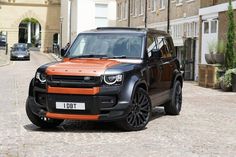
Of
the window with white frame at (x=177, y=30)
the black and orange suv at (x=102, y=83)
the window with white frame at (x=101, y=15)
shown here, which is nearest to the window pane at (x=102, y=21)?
the window with white frame at (x=101, y=15)

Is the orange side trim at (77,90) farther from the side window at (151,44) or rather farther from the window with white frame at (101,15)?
the window with white frame at (101,15)

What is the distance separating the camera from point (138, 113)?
34.8 feet

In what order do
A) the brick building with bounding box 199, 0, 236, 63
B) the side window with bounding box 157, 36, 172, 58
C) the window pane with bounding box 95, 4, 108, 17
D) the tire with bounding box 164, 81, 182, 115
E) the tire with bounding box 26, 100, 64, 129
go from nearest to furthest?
1. the tire with bounding box 26, 100, 64, 129
2. the side window with bounding box 157, 36, 172, 58
3. the tire with bounding box 164, 81, 182, 115
4. the brick building with bounding box 199, 0, 236, 63
5. the window pane with bounding box 95, 4, 108, 17

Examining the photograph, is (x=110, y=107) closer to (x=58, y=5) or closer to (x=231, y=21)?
(x=231, y=21)

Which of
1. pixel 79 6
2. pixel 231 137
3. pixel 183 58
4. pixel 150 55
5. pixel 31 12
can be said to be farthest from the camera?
pixel 31 12

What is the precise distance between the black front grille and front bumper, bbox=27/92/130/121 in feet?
0.62

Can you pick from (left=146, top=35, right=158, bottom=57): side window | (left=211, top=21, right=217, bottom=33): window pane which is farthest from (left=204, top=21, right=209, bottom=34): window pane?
(left=146, top=35, right=158, bottom=57): side window

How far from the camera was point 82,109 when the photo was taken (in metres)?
10.1

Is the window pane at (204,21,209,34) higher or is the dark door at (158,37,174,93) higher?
the window pane at (204,21,209,34)

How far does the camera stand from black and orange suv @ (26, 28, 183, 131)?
10.1 meters

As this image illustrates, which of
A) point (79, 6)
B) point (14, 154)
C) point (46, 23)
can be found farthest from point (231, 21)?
point (46, 23)

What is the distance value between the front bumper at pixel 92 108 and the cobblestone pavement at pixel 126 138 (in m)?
0.30

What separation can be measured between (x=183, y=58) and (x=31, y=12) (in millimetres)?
58156

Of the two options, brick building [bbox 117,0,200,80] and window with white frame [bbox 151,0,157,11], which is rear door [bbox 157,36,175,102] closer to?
brick building [bbox 117,0,200,80]
